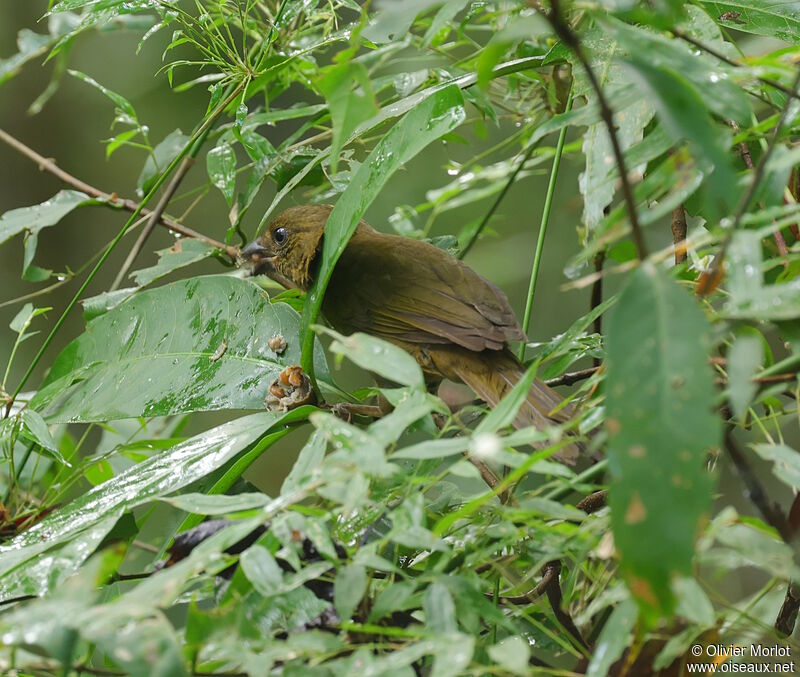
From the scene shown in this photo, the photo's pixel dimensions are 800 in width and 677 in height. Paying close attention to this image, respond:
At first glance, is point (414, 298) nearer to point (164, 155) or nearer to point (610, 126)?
point (164, 155)

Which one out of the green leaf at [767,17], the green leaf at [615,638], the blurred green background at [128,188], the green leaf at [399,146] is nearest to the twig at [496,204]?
the green leaf at [399,146]

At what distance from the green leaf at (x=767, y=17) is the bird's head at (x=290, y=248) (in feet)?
4.98

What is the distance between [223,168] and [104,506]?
909 mm

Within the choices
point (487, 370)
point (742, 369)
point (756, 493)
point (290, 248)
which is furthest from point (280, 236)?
point (742, 369)

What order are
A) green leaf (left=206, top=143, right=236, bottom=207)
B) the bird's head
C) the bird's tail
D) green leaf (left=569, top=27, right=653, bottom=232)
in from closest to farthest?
1. green leaf (left=569, top=27, right=653, bottom=232)
2. green leaf (left=206, top=143, right=236, bottom=207)
3. the bird's tail
4. the bird's head

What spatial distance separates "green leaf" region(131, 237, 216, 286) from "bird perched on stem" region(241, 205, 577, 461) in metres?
0.51

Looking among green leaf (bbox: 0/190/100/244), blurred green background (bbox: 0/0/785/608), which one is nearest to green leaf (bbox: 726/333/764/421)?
green leaf (bbox: 0/190/100/244)

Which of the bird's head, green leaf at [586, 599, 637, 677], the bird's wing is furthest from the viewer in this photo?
the bird's head

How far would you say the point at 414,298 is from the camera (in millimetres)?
2736

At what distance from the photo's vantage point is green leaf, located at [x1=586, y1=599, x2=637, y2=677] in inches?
33.6

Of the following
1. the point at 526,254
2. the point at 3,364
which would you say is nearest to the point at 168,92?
the point at 3,364

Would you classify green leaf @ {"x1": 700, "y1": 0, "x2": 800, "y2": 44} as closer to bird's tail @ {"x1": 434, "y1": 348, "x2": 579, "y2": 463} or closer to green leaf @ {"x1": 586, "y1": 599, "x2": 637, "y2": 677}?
bird's tail @ {"x1": 434, "y1": 348, "x2": 579, "y2": 463}

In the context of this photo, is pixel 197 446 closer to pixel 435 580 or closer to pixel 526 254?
pixel 435 580

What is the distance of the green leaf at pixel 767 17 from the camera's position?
1656 millimetres
